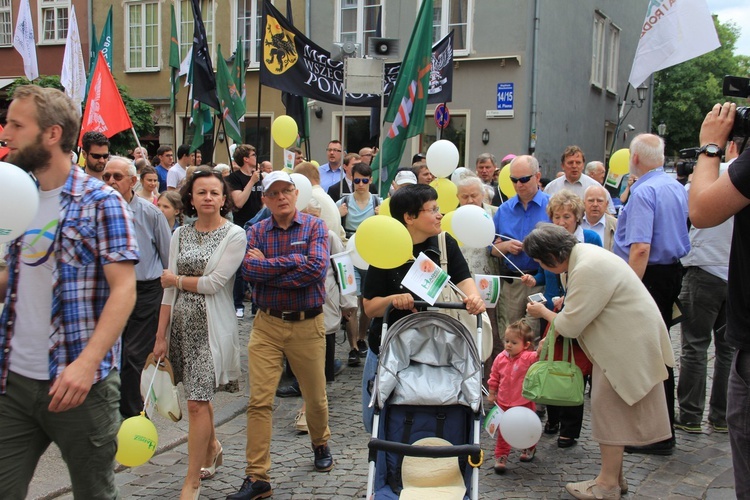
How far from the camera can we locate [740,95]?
9.57 ft

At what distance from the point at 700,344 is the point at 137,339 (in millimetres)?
4411

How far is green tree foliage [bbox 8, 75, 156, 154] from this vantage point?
16.6 meters

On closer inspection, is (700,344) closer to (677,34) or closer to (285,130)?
(677,34)

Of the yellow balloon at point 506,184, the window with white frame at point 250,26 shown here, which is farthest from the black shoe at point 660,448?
the window with white frame at point 250,26

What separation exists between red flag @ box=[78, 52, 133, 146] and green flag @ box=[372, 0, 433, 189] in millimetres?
3224

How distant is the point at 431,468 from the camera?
3648 millimetres

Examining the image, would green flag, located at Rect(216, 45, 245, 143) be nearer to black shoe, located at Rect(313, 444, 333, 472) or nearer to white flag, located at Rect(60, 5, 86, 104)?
white flag, located at Rect(60, 5, 86, 104)

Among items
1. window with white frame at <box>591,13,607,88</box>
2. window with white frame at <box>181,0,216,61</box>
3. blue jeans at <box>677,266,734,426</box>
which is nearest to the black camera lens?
Result: blue jeans at <box>677,266,734,426</box>

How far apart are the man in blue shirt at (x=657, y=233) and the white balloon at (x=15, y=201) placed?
401 cm

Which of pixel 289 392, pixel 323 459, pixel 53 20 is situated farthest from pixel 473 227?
pixel 53 20

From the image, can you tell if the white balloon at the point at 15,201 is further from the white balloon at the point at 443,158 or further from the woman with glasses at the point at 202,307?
the white balloon at the point at 443,158

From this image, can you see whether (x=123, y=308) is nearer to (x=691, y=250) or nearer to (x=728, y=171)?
(x=728, y=171)

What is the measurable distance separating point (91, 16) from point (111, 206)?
23.1 meters

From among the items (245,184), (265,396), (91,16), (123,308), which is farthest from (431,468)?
(91,16)
